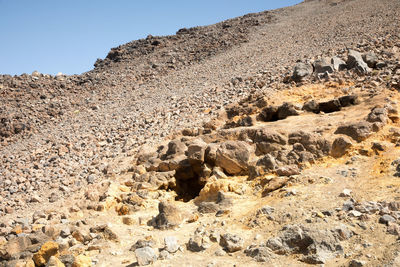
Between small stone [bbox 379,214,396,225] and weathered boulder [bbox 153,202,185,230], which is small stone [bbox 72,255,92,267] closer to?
weathered boulder [bbox 153,202,185,230]

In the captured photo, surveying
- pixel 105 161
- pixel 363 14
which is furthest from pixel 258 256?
pixel 363 14

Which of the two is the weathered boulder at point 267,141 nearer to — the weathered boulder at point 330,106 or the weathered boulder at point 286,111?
the weathered boulder at point 286,111

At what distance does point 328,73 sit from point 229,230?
805cm

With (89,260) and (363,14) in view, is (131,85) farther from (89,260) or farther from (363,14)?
(89,260)

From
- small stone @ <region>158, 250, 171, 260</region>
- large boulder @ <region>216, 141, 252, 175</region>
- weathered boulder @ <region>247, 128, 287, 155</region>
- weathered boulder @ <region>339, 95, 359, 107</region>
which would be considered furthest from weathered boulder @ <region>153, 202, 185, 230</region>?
weathered boulder @ <region>339, 95, 359, 107</region>

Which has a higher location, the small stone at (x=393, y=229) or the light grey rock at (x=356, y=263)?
the small stone at (x=393, y=229)

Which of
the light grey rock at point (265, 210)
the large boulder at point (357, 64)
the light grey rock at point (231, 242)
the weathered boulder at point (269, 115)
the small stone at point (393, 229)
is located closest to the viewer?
the small stone at point (393, 229)

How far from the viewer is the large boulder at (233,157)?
26.4ft

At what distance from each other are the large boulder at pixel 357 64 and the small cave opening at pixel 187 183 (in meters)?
6.50

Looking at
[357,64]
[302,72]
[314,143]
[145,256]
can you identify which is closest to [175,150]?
[314,143]

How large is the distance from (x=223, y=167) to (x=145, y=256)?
344 cm

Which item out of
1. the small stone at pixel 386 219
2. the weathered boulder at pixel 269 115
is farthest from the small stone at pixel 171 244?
the weathered boulder at pixel 269 115

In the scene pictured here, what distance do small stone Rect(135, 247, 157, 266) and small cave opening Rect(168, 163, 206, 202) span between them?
3411 mm

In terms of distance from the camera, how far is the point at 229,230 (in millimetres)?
5816
